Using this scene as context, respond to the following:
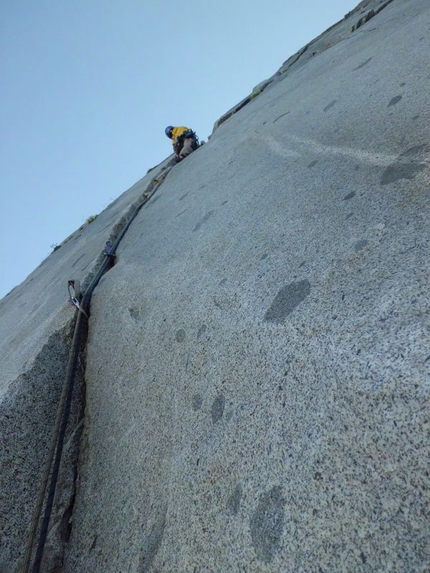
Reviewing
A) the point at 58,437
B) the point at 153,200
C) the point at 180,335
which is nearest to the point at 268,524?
the point at 180,335

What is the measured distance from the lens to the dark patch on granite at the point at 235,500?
4.86 feet

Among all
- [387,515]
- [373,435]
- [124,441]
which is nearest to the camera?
[387,515]

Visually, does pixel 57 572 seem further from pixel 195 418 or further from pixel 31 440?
→ pixel 195 418

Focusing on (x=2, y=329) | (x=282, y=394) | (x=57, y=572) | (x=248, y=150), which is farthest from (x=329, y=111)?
(x=2, y=329)

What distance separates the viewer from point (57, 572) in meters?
1.94

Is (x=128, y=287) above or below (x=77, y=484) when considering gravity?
above

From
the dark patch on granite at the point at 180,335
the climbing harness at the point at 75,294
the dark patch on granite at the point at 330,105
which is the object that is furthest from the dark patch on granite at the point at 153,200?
the dark patch on granite at the point at 180,335

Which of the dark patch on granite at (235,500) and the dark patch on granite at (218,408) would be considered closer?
the dark patch on granite at (235,500)

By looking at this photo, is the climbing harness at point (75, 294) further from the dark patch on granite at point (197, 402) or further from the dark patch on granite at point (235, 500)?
the dark patch on granite at point (235, 500)

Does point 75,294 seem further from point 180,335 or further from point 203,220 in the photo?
point 180,335

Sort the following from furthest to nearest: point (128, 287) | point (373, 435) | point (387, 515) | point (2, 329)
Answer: point (2, 329), point (128, 287), point (373, 435), point (387, 515)

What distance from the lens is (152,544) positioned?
170cm

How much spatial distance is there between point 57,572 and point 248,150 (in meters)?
3.85

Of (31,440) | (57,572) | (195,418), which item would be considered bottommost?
(57,572)
